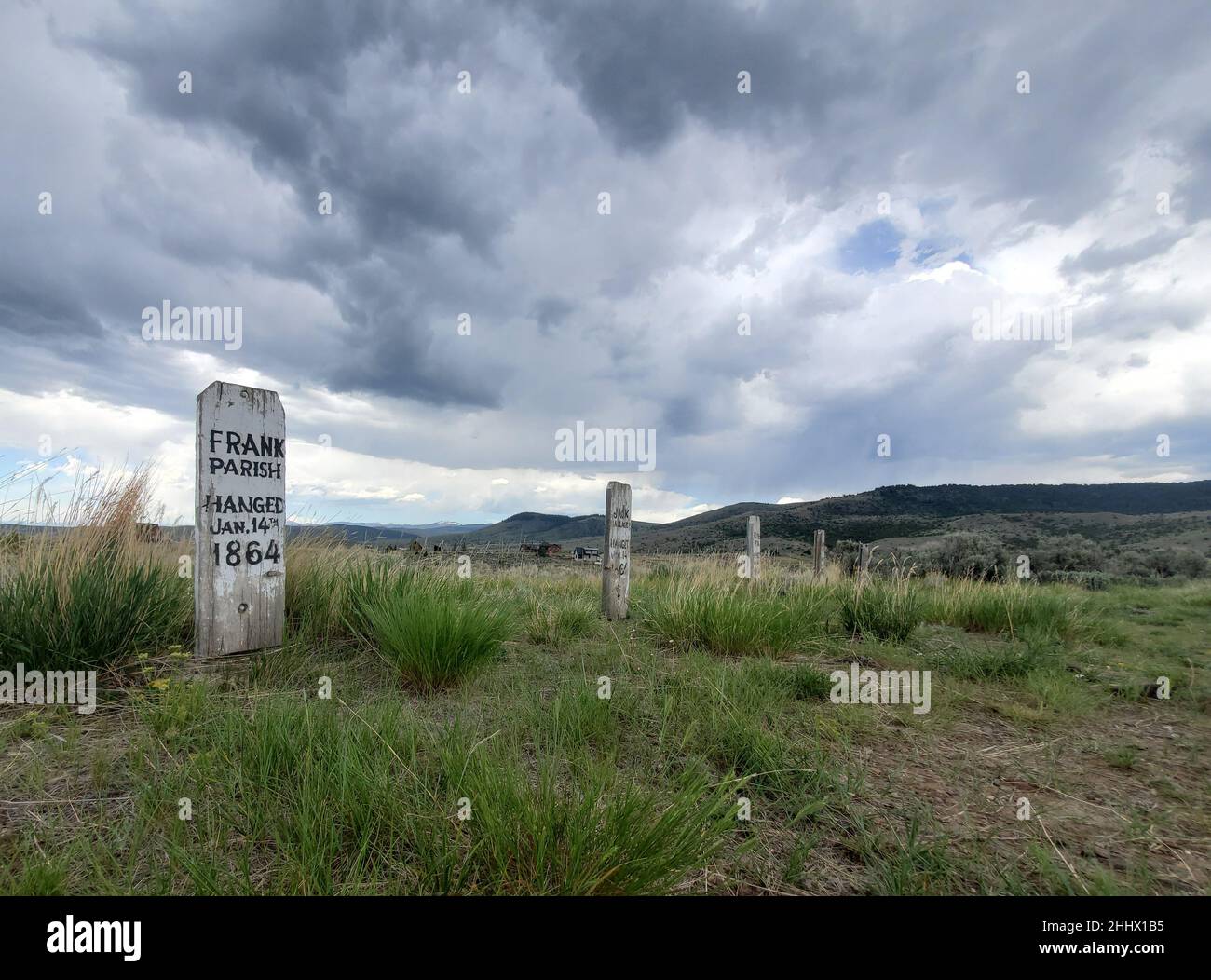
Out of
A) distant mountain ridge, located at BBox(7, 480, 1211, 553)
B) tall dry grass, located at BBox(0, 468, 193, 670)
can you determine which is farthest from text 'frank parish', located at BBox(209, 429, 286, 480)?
distant mountain ridge, located at BBox(7, 480, 1211, 553)

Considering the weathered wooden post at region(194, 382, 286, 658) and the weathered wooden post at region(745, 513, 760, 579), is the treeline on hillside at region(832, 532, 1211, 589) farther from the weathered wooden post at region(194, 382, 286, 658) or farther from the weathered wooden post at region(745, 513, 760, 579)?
the weathered wooden post at region(194, 382, 286, 658)

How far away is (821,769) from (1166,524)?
40.2m

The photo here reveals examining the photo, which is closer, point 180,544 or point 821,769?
point 821,769

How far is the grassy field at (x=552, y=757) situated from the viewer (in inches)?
72.8

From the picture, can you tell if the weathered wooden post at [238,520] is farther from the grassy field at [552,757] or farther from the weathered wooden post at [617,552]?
the weathered wooden post at [617,552]

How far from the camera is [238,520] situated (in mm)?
4477

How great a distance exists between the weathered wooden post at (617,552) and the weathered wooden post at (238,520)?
421 cm

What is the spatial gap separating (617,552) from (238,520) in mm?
4856

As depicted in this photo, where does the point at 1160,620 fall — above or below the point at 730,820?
below
